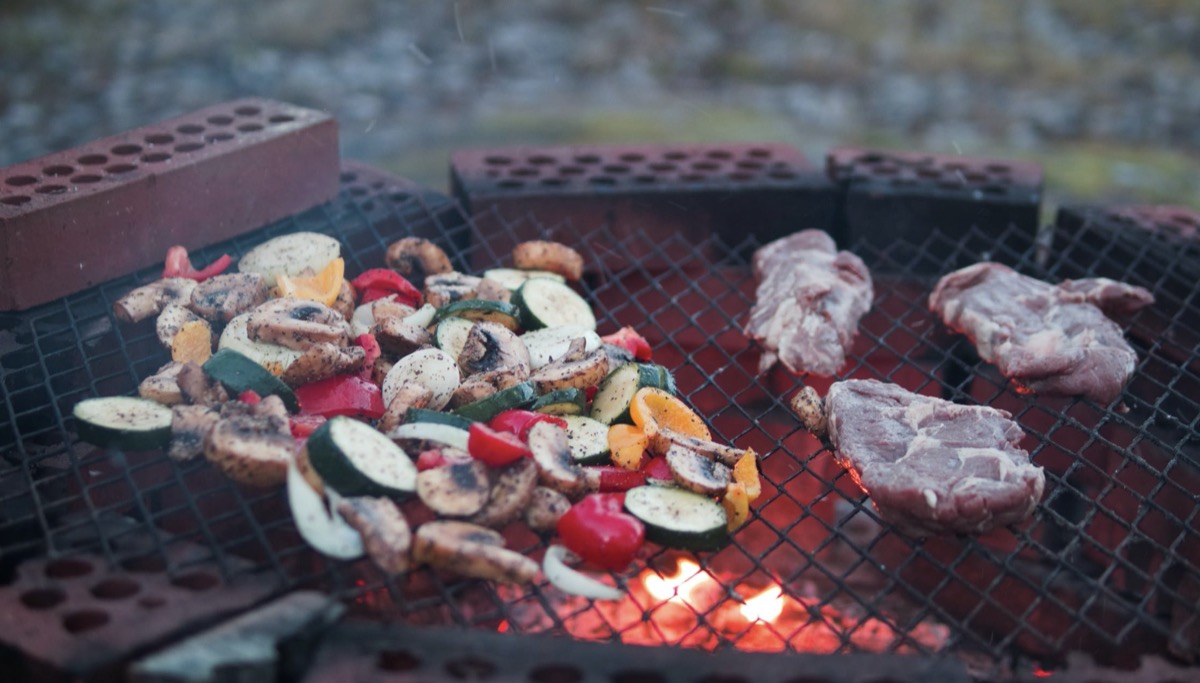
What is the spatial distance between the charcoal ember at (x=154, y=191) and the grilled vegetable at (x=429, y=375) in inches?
47.5

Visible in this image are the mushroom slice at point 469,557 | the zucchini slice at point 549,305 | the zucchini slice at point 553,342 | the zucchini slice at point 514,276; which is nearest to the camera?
the mushroom slice at point 469,557

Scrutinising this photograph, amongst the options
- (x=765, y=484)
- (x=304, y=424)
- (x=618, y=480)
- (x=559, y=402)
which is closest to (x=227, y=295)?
(x=304, y=424)

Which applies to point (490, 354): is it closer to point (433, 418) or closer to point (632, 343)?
point (433, 418)

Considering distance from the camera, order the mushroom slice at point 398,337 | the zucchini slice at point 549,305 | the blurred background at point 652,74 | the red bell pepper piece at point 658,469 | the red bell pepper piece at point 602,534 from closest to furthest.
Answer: the red bell pepper piece at point 602,534
the red bell pepper piece at point 658,469
the mushroom slice at point 398,337
the zucchini slice at point 549,305
the blurred background at point 652,74

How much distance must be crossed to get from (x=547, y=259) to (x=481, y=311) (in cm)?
58

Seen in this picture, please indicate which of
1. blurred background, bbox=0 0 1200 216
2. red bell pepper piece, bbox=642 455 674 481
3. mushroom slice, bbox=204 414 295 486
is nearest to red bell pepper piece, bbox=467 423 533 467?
red bell pepper piece, bbox=642 455 674 481

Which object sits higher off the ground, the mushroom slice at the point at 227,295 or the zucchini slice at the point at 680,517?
the mushroom slice at the point at 227,295

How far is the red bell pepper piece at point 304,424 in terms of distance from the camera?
2.98 m

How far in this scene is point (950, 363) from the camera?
4320 mm

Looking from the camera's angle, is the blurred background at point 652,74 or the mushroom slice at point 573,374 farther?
the blurred background at point 652,74

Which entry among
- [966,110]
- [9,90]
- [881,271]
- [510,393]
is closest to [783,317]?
[881,271]

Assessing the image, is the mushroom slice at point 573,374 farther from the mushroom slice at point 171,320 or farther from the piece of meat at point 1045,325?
the piece of meat at point 1045,325

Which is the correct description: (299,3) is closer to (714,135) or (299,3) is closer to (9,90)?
(9,90)

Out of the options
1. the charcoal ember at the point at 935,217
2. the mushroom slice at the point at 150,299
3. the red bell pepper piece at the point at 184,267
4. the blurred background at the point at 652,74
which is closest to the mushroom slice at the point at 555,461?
the mushroom slice at the point at 150,299
